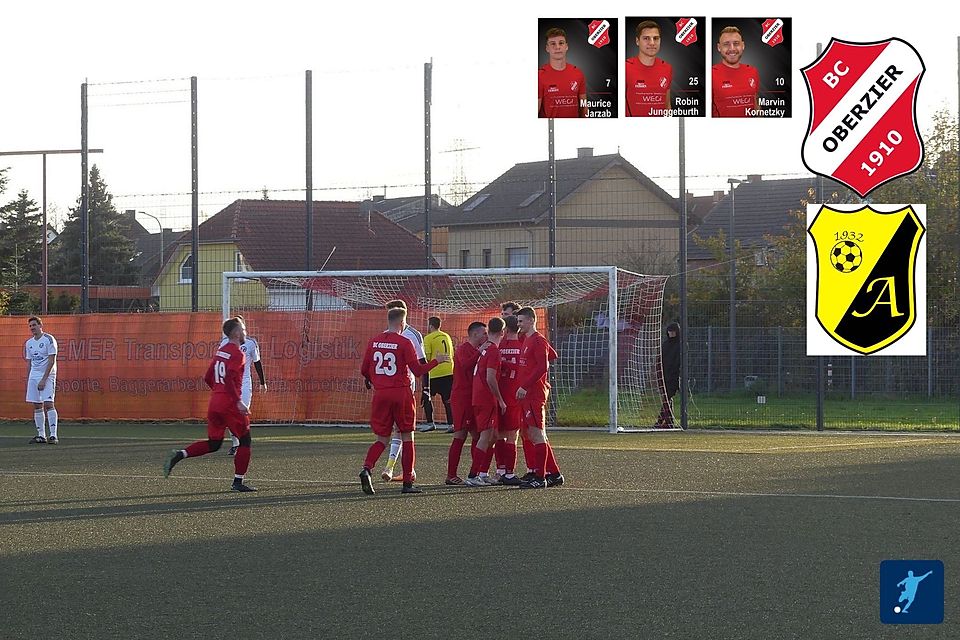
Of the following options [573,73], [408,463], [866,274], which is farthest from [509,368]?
[573,73]

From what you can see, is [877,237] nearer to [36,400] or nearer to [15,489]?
[15,489]

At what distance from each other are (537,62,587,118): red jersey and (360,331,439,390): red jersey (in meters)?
11.9

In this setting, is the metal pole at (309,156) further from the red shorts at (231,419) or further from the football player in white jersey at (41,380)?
the red shorts at (231,419)

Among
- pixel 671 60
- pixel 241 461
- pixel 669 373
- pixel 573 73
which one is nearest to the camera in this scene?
pixel 241 461

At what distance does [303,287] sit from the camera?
84.2 feet

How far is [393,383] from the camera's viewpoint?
14.0 metres

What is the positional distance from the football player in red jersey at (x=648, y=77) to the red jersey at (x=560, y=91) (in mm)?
1000

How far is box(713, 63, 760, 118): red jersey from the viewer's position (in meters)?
24.0

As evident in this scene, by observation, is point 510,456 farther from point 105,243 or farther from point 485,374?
point 105,243

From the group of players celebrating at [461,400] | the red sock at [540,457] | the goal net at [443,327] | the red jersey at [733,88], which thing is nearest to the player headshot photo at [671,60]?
the red jersey at [733,88]

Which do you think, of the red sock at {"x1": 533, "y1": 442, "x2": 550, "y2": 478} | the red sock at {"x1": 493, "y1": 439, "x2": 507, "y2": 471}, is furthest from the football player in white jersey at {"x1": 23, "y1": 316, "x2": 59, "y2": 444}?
the red sock at {"x1": 533, "y1": 442, "x2": 550, "y2": 478}

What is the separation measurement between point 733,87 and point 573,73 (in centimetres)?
301

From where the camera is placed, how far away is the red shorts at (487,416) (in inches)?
579

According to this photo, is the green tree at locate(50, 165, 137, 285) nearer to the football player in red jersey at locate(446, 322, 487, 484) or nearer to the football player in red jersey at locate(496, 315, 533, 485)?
the football player in red jersey at locate(446, 322, 487, 484)
